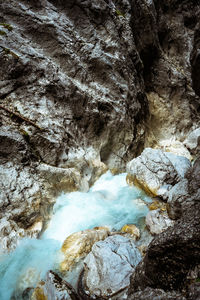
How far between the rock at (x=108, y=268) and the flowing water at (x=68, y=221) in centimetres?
107

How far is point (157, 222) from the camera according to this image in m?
5.32

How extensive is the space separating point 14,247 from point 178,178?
21.8 ft

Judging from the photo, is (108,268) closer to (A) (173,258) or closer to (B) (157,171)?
(A) (173,258)

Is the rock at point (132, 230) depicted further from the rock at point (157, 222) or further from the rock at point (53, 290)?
the rock at point (53, 290)

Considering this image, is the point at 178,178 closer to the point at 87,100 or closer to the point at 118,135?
the point at 118,135

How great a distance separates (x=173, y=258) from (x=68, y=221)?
14.6 feet

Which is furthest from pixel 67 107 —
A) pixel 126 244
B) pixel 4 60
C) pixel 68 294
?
pixel 68 294

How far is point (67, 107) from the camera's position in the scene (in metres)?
8.86

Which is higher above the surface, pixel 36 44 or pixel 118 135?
pixel 36 44

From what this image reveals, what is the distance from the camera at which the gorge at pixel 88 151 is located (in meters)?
3.23

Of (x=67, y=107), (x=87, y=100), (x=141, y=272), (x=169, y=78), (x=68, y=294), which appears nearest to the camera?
(x=141, y=272)

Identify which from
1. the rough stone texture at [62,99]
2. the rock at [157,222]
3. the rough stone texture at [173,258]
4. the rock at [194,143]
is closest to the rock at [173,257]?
the rough stone texture at [173,258]

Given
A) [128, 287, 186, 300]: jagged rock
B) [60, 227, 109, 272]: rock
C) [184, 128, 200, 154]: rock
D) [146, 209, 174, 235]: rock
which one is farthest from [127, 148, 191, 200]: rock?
[184, 128, 200, 154]: rock

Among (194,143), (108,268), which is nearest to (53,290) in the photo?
(108,268)
